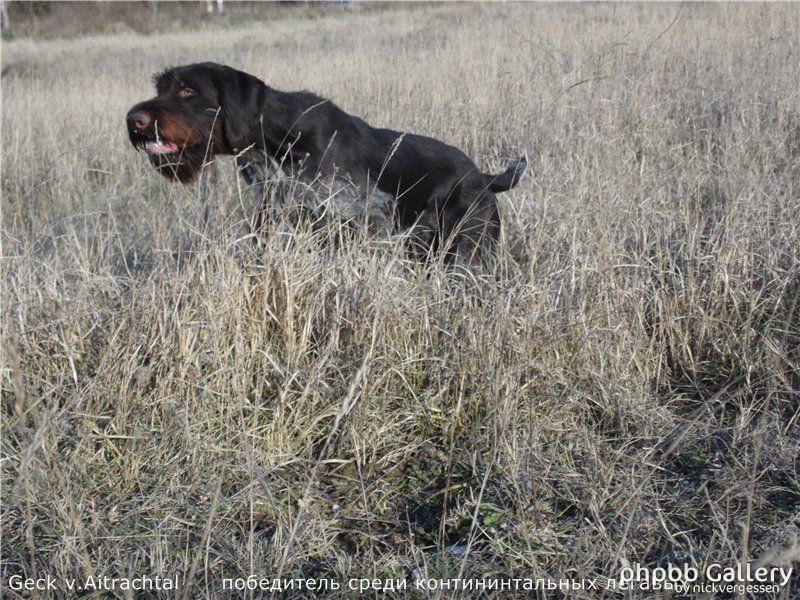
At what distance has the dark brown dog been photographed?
3379 millimetres

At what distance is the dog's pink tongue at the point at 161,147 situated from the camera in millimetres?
3340

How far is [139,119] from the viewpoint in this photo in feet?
10.7

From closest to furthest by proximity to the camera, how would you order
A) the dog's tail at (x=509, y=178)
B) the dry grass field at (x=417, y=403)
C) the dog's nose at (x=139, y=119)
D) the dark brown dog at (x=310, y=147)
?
1. the dry grass field at (x=417, y=403)
2. the dog's nose at (x=139, y=119)
3. the dark brown dog at (x=310, y=147)
4. the dog's tail at (x=509, y=178)

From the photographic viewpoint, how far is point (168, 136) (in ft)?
10.9

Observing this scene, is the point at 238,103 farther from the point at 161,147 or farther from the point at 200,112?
the point at 161,147

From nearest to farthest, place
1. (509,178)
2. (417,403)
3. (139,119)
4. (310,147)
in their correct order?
(417,403) → (139,119) → (310,147) → (509,178)

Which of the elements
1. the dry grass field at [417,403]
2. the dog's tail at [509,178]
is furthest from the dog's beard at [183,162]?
the dog's tail at [509,178]

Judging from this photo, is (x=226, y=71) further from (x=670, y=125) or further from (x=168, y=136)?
(x=670, y=125)

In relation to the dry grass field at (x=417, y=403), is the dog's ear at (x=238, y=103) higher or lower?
higher

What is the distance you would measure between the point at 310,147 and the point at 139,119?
2.51 ft

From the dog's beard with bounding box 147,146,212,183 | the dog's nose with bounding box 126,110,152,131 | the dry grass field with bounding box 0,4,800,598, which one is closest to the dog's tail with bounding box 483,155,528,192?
the dry grass field with bounding box 0,4,800,598

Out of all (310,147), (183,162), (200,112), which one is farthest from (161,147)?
(310,147)

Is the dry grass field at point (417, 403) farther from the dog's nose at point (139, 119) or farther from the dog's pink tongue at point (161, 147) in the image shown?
the dog's nose at point (139, 119)

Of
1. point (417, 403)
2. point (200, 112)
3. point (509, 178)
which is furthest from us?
point (509, 178)
